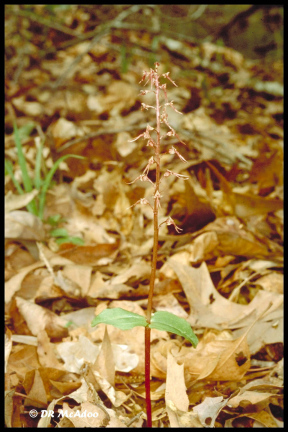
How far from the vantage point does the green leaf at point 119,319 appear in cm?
116

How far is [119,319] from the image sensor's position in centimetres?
119

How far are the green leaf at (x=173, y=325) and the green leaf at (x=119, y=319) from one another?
41 mm

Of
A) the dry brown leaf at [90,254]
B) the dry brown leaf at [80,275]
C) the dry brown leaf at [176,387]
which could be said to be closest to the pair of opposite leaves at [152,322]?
the dry brown leaf at [176,387]

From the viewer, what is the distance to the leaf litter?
144cm

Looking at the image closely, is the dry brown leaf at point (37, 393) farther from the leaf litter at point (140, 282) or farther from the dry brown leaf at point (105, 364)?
the dry brown leaf at point (105, 364)

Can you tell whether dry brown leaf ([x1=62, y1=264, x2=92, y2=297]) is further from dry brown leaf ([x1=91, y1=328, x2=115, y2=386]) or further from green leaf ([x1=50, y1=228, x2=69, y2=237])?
dry brown leaf ([x1=91, y1=328, x2=115, y2=386])

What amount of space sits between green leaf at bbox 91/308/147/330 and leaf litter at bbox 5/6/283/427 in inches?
12.9

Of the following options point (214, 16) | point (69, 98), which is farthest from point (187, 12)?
point (69, 98)

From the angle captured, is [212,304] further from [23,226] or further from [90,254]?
[23,226]

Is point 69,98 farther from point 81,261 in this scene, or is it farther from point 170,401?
point 170,401

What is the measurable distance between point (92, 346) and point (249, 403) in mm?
670

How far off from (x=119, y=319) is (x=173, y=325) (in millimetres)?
173

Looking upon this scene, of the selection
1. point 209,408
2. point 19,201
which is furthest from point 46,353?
point 19,201

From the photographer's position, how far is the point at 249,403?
1388 millimetres
